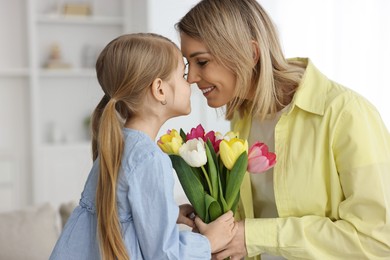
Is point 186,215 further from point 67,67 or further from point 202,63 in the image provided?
point 67,67

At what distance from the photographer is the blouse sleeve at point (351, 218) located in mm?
2020

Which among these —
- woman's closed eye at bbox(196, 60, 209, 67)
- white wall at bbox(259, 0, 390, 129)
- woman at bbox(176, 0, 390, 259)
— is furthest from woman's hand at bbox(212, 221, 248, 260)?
white wall at bbox(259, 0, 390, 129)

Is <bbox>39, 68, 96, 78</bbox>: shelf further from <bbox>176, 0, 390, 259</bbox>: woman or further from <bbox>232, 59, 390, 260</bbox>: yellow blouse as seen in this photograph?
<bbox>232, 59, 390, 260</bbox>: yellow blouse

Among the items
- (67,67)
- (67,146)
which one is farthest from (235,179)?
(67,67)

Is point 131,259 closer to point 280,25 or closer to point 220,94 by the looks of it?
point 220,94

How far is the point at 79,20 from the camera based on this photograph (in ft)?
19.3

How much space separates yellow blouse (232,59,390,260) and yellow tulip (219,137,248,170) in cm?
25

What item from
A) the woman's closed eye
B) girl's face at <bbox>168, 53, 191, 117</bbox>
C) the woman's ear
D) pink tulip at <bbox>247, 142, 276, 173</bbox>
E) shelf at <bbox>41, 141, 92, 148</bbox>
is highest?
the woman's ear

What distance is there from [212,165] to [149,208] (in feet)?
0.73

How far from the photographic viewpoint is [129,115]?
6.36 feet

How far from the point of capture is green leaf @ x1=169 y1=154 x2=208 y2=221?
6.29ft

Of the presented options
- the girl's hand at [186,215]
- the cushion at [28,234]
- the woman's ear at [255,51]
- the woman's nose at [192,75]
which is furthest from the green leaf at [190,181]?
the cushion at [28,234]

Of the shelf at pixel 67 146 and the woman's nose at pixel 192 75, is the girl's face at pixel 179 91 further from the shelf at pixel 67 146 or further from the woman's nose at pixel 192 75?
the shelf at pixel 67 146

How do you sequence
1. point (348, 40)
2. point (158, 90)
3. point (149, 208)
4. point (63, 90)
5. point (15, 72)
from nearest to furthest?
point (149, 208) → point (158, 90) → point (348, 40) → point (15, 72) → point (63, 90)
